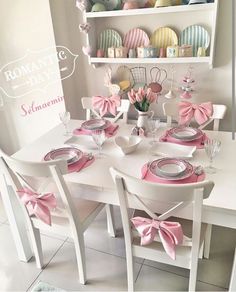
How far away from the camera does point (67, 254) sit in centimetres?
188

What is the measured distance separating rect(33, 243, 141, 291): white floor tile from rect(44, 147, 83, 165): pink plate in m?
0.72

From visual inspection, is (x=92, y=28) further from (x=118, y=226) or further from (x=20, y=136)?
(x=118, y=226)

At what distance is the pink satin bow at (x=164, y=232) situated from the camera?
1.19 metres

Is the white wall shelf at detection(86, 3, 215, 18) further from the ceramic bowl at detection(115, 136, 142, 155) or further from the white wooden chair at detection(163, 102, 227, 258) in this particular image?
the ceramic bowl at detection(115, 136, 142, 155)

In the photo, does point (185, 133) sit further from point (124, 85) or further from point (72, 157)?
point (124, 85)

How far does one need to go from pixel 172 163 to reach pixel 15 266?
123 cm

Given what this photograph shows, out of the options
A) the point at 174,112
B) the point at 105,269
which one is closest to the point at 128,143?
the point at 174,112

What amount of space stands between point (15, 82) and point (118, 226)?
1.65 metres

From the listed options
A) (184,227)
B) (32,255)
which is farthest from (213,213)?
(32,255)

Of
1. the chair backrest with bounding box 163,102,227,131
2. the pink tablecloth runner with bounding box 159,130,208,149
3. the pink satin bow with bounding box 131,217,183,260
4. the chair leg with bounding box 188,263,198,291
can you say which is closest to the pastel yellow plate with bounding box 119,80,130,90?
the chair backrest with bounding box 163,102,227,131

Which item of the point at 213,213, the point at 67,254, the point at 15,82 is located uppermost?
the point at 15,82

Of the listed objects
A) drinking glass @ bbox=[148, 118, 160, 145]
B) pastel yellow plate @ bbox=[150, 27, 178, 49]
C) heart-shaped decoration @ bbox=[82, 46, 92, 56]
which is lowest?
drinking glass @ bbox=[148, 118, 160, 145]

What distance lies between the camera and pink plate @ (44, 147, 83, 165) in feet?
5.20

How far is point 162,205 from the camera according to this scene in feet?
4.15
